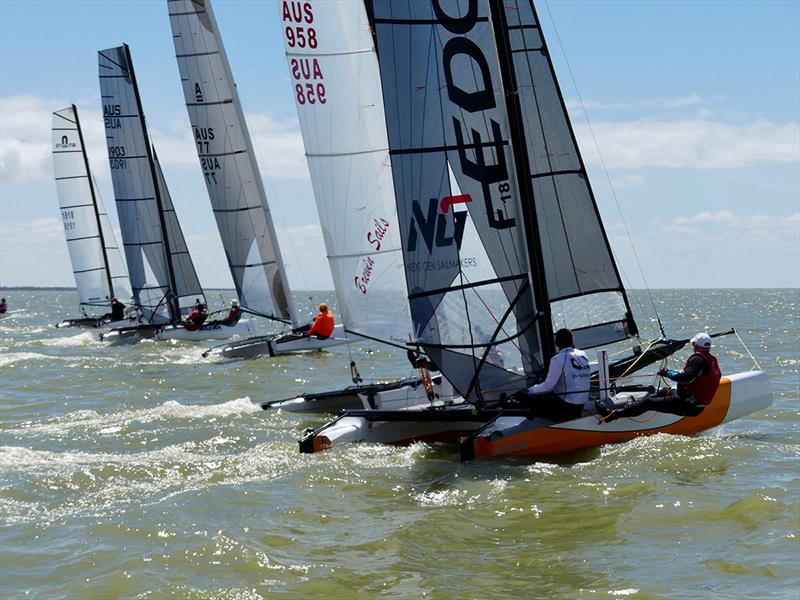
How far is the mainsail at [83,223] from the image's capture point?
32.8 meters

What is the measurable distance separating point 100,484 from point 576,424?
13.7 ft

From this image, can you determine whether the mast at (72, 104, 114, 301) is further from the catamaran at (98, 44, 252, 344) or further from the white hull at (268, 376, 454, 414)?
the white hull at (268, 376, 454, 414)

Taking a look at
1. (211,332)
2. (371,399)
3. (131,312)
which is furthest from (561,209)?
(131,312)

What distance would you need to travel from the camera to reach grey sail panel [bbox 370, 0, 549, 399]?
33.6ft

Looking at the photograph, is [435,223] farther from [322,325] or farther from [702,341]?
[322,325]

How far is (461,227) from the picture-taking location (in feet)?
33.7

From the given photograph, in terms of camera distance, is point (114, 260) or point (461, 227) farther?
point (114, 260)

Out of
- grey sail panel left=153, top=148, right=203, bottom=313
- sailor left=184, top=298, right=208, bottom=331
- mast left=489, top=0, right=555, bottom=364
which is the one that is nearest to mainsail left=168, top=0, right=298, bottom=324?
sailor left=184, top=298, right=208, bottom=331

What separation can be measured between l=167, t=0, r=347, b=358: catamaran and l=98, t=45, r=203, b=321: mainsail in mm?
5359

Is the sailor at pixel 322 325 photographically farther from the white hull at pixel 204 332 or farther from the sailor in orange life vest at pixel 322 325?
the white hull at pixel 204 332

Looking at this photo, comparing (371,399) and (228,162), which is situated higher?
(228,162)

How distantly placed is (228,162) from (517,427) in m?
14.2

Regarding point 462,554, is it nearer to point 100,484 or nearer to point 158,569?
point 158,569

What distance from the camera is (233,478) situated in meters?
9.24
